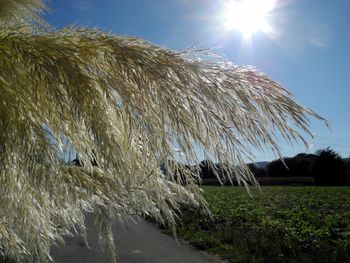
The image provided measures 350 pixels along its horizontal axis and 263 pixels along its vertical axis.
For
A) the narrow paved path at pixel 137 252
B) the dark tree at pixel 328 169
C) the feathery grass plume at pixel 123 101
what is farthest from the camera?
the dark tree at pixel 328 169

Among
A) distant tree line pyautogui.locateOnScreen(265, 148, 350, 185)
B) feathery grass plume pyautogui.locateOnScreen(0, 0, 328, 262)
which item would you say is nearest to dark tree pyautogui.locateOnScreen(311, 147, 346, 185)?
distant tree line pyautogui.locateOnScreen(265, 148, 350, 185)

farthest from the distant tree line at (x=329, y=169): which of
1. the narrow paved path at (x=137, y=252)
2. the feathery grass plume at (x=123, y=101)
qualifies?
the feathery grass plume at (x=123, y=101)

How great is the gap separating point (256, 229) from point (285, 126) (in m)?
14.3

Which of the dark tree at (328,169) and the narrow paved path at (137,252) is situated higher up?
the dark tree at (328,169)

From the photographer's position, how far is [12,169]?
151cm

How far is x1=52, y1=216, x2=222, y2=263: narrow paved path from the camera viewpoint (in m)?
10.6

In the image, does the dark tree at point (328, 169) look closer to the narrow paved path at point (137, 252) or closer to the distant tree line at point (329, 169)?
the distant tree line at point (329, 169)

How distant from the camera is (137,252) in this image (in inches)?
460

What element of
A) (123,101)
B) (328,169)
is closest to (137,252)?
(123,101)

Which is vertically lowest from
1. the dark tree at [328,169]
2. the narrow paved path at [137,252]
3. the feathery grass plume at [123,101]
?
the narrow paved path at [137,252]

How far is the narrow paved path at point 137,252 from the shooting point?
10648 millimetres

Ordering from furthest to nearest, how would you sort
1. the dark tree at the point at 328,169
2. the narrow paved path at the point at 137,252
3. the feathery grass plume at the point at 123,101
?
1. the dark tree at the point at 328,169
2. the narrow paved path at the point at 137,252
3. the feathery grass plume at the point at 123,101

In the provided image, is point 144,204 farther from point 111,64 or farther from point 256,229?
point 256,229

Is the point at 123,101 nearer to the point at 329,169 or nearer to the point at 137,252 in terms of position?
the point at 137,252
